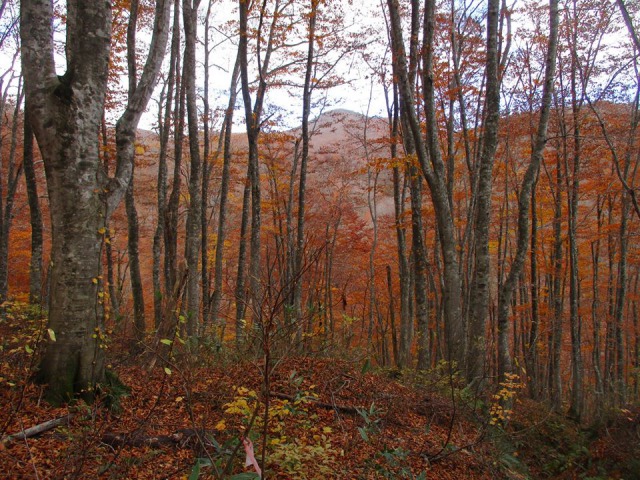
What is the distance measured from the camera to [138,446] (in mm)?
3217

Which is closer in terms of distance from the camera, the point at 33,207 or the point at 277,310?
the point at 277,310

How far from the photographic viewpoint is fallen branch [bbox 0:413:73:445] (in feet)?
9.11

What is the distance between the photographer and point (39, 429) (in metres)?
3.03

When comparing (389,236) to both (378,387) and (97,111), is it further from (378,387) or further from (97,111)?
(97,111)

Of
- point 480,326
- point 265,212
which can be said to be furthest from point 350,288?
point 480,326

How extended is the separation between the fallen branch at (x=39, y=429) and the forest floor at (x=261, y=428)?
2cm

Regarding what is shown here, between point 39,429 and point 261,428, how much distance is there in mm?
1661

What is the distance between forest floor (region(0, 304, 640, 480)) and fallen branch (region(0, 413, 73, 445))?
2 centimetres

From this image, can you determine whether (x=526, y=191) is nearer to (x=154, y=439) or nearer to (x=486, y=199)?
(x=486, y=199)

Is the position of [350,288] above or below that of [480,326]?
below

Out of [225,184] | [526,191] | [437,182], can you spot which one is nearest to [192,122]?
[225,184]

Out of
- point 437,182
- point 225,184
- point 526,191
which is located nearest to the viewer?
point 437,182

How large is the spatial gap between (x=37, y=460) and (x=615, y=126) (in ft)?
47.8

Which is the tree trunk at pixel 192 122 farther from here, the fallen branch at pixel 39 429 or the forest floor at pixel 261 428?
the fallen branch at pixel 39 429
